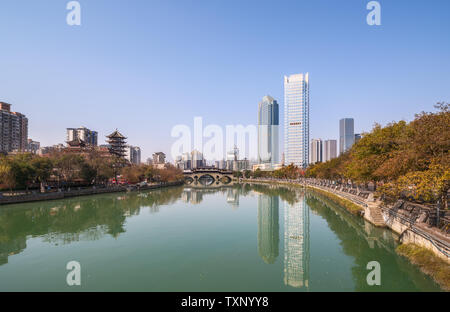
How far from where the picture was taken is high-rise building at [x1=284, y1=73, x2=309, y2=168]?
451 ft

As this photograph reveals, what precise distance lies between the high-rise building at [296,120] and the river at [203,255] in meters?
118

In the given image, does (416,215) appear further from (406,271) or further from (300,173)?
(300,173)

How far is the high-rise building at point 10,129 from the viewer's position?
253 ft

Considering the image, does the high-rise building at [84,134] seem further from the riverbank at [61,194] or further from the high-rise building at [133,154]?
the riverbank at [61,194]

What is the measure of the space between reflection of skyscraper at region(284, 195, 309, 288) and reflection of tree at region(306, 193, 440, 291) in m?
2.02

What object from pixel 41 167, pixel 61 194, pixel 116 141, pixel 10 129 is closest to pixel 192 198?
pixel 61 194

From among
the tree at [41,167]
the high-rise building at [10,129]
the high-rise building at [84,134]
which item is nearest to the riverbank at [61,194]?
the tree at [41,167]

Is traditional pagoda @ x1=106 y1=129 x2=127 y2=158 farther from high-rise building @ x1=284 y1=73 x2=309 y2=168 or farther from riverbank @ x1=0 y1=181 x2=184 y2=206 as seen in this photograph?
high-rise building @ x1=284 y1=73 x2=309 y2=168

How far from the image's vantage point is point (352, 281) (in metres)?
9.79

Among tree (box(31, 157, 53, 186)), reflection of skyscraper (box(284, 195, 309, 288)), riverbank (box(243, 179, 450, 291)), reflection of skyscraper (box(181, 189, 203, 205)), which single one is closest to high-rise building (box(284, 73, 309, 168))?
reflection of skyscraper (box(181, 189, 203, 205))

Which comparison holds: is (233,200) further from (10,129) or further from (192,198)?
(10,129)

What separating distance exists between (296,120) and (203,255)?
135585 mm

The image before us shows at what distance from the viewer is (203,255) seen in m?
13.2

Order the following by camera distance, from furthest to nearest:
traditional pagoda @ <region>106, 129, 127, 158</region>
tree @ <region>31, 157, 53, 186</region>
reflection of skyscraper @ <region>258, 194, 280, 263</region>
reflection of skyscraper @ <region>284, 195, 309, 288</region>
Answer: traditional pagoda @ <region>106, 129, 127, 158</region>, tree @ <region>31, 157, 53, 186</region>, reflection of skyscraper @ <region>258, 194, 280, 263</region>, reflection of skyscraper @ <region>284, 195, 309, 288</region>
